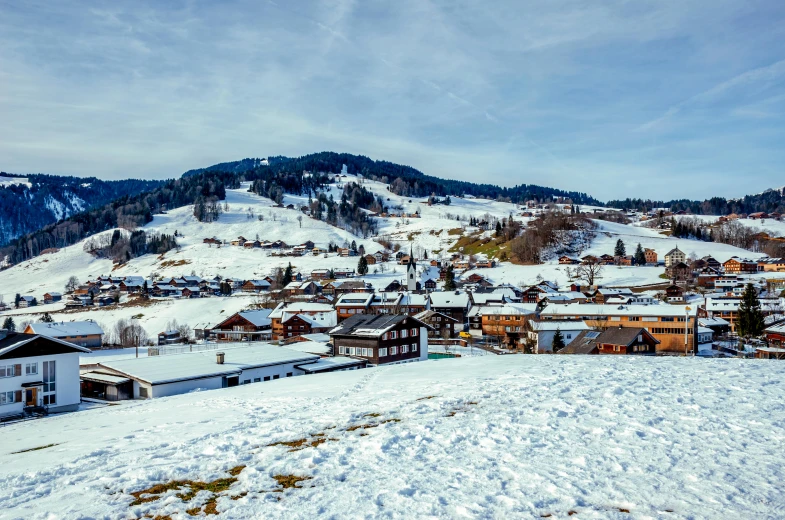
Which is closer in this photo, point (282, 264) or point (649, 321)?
point (649, 321)

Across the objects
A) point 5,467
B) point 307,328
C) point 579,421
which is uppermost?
point 579,421

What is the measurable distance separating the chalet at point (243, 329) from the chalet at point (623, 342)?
138 ft

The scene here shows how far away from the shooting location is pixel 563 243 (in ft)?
456

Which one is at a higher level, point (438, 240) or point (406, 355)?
point (438, 240)

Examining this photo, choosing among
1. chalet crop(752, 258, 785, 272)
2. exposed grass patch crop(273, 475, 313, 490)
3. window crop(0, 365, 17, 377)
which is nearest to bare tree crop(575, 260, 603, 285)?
chalet crop(752, 258, 785, 272)

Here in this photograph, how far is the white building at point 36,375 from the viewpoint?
2420cm

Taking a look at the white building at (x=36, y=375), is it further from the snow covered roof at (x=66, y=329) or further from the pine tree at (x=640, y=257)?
the pine tree at (x=640, y=257)

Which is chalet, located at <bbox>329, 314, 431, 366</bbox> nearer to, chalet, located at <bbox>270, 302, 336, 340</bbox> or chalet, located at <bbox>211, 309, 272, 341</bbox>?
chalet, located at <bbox>270, 302, 336, 340</bbox>

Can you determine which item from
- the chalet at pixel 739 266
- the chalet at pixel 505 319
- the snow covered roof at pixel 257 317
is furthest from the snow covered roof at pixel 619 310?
the chalet at pixel 739 266

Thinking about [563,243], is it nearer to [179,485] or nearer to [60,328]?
[60,328]

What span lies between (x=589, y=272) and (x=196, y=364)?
9536 centimetres

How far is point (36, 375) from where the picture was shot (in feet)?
82.8

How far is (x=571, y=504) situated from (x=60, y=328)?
224 ft

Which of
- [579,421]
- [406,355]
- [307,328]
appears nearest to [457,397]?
[579,421]
